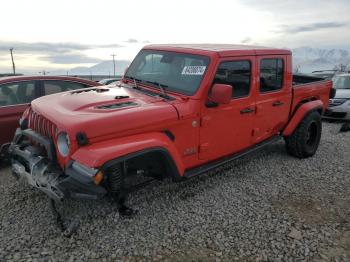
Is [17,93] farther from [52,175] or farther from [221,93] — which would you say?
[221,93]

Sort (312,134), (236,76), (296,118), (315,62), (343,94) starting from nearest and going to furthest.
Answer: (236,76) < (296,118) < (312,134) < (343,94) < (315,62)

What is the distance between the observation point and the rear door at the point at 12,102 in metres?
5.09

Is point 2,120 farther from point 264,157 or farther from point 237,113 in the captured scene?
point 264,157

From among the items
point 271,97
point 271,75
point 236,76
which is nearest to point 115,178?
point 236,76

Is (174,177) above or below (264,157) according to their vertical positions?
above

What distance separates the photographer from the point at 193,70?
392cm

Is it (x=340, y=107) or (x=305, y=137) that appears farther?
(x=340, y=107)

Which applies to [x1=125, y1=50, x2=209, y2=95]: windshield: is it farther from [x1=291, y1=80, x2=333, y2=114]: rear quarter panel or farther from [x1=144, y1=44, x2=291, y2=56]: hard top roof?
[x1=291, y1=80, x2=333, y2=114]: rear quarter panel

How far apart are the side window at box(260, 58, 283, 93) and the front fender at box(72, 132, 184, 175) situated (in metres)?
1.97

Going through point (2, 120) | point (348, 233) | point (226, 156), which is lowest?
point (348, 233)

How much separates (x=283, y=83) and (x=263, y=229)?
2538mm

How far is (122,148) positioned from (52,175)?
758mm

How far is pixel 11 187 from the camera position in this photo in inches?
171

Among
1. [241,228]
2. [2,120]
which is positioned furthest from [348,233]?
[2,120]
